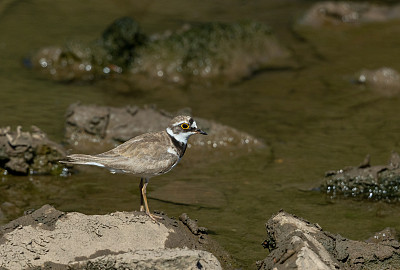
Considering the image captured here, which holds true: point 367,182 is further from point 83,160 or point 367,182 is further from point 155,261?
point 155,261

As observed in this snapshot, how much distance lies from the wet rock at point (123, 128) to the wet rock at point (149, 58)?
3.08m

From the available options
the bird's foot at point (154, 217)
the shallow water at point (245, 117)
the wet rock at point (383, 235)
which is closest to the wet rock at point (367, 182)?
the shallow water at point (245, 117)

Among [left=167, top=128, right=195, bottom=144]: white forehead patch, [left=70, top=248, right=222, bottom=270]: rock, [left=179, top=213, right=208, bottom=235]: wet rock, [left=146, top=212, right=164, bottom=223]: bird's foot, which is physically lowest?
[left=179, top=213, right=208, bottom=235]: wet rock

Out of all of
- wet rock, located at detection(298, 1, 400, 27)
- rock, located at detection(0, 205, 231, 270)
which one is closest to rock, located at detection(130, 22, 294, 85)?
wet rock, located at detection(298, 1, 400, 27)

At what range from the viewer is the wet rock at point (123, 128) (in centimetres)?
1070

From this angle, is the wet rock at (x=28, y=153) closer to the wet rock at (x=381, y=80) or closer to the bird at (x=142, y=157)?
the bird at (x=142, y=157)

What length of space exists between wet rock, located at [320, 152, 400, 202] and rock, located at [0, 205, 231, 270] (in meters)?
2.95

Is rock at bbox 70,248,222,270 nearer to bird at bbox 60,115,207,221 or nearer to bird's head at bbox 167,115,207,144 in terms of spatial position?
bird at bbox 60,115,207,221

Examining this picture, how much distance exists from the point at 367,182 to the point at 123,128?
3.68 m

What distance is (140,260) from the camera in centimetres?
584

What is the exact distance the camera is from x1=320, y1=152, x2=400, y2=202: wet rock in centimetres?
920

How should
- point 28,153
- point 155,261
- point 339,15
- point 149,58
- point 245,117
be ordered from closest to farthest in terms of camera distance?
point 155,261 < point 28,153 < point 245,117 < point 149,58 < point 339,15

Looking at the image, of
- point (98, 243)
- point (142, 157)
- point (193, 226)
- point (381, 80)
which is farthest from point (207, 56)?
point (98, 243)

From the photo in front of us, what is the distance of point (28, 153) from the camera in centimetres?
973
